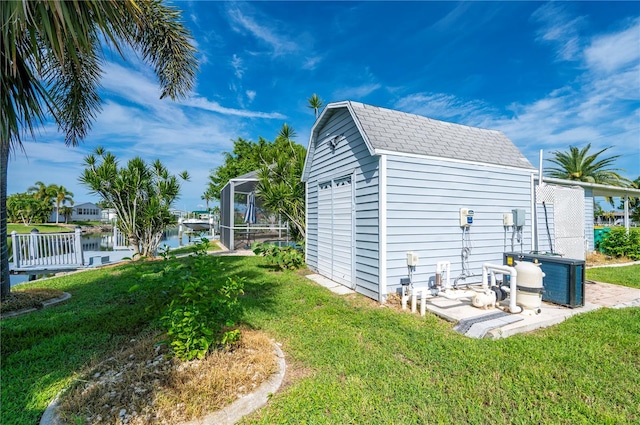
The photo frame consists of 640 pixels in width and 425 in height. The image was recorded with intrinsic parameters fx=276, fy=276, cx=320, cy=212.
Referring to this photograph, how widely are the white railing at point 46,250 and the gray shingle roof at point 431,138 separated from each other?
8977 mm

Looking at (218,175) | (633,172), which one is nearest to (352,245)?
(633,172)

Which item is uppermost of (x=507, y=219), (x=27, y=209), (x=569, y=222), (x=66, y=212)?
(x=27, y=209)

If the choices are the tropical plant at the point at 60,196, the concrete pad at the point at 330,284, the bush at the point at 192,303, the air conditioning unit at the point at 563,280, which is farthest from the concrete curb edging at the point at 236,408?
the tropical plant at the point at 60,196

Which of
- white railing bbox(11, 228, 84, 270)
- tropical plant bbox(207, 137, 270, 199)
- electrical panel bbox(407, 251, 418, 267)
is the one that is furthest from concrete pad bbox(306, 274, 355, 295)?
tropical plant bbox(207, 137, 270, 199)

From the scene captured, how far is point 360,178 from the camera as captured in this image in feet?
18.8

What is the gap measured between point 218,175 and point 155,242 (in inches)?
733

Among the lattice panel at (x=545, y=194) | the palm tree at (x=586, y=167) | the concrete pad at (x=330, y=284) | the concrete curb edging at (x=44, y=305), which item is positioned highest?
the palm tree at (x=586, y=167)

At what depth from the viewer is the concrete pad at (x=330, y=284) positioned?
19.2ft

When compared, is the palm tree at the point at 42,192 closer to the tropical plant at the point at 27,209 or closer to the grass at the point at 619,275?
the tropical plant at the point at 27,209

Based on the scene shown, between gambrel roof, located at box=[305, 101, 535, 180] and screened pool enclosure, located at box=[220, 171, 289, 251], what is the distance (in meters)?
7.14

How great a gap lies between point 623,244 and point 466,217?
26.7 feet

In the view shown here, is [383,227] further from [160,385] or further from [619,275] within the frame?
[619,275]

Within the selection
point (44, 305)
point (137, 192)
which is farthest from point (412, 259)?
point (137, 192)

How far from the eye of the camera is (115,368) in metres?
2.65
